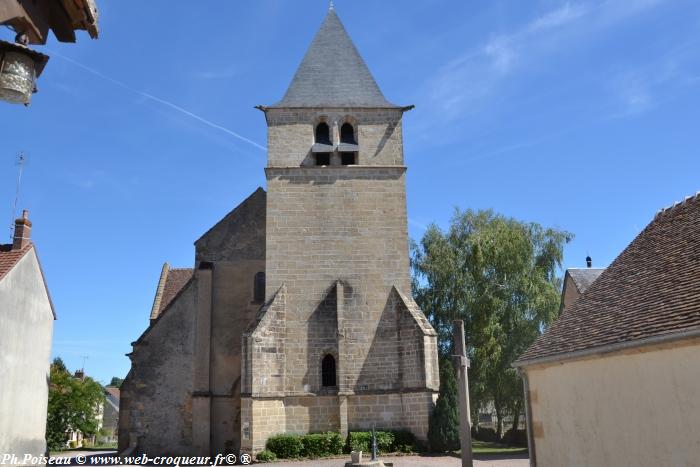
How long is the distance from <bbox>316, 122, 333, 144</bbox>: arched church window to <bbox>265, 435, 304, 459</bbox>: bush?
987cm

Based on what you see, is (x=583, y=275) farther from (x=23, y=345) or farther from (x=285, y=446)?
(x=23, y=345)

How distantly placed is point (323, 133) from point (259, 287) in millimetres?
5891

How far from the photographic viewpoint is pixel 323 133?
21953 mm

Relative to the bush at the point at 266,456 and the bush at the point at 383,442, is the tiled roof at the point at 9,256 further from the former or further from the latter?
the bush at the point at 383,442

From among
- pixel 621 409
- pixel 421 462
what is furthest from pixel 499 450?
pixel 621 409

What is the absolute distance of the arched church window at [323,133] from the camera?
2169cm

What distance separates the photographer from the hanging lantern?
161 inches

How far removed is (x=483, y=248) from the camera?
2628 cm

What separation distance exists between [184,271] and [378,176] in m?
12.1

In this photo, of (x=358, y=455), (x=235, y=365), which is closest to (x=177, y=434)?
(x=235, y=365)

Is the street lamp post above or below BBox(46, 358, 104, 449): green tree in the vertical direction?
above

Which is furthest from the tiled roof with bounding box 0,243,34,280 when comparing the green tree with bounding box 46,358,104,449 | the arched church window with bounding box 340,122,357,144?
the green tree with bounding box 46,358,104,449

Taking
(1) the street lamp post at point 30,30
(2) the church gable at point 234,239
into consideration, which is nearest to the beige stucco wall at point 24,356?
(2) the church gable at point 234,239

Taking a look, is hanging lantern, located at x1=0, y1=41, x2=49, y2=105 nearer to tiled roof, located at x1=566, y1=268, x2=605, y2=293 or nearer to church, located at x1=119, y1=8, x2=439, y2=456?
church, located at x1=119, y1=8, x2=439, y2=456
